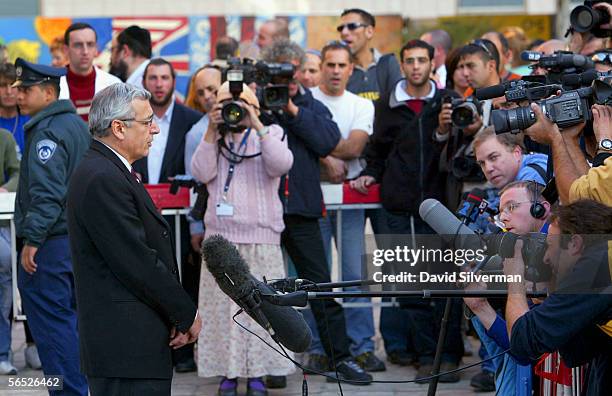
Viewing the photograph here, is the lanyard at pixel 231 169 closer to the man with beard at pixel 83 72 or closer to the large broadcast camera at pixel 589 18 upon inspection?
the man with beard at pixel 83 72

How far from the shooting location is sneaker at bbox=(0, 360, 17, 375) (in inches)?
311

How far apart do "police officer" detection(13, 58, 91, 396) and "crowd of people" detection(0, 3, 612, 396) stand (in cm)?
1

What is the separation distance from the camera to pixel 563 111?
485 centimetres

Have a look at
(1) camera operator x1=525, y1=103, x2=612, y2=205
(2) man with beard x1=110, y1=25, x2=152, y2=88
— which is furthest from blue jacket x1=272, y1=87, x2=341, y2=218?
(1) camera operator x1=525, y1=103, x2=612, y2=205

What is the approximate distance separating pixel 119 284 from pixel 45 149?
6.85ft

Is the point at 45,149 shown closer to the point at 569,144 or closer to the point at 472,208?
the point at 472,208

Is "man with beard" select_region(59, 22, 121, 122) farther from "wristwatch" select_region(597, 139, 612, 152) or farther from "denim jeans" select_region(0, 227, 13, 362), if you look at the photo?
"wristwatch" select_region(597, 139, 612, 152)

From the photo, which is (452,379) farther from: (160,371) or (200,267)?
(160,371)

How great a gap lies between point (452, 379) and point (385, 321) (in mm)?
855

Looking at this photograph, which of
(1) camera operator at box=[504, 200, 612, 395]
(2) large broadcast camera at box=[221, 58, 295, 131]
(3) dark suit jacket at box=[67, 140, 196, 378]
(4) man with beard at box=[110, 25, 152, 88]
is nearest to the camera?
(1) camera operator at box=[504, 200, 612, 395]

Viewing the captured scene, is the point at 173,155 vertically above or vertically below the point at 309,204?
above

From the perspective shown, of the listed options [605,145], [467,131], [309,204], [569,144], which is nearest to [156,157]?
[309,204]

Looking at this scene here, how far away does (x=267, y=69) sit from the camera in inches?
289

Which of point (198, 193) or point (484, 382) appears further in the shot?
point (198, 193)
